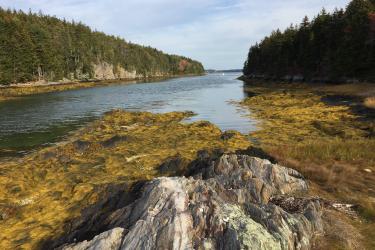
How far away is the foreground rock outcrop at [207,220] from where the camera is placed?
9578mm

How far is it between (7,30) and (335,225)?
410 feet

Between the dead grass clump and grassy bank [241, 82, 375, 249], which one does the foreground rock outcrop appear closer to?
grassy bank [241, 82, 375, 249]

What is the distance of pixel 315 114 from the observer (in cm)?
3884

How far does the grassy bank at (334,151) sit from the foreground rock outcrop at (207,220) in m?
1.23

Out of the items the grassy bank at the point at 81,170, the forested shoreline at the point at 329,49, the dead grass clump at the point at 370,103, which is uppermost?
the forested shoreline at the point at 329,49

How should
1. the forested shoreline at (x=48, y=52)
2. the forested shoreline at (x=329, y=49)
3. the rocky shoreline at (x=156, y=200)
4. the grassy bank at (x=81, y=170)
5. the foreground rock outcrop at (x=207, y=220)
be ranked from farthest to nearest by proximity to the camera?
the forested shoreline at (x=48, y=52)
the forested shoreline at (x=329, y=49)
the grassy bank at (x=81, y=170)
the rocky shoreline at (x=156, y=200)
the foreground rock outcrop at (x=207, y=220)

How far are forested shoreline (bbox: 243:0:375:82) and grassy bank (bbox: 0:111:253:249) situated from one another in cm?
4985

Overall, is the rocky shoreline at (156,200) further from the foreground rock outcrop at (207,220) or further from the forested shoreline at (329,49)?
the forested shoreline at (329,49)

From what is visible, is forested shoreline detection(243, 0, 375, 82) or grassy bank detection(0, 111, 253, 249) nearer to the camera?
grassy bank detection(0, 111, 253, 249)

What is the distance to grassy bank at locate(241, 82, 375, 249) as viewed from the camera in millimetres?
12172

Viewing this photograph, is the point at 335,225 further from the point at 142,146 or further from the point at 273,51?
the point at 273,51

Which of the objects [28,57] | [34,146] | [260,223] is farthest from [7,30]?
[260,223]

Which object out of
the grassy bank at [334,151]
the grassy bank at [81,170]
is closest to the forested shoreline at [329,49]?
the grassy bank at [334,151]

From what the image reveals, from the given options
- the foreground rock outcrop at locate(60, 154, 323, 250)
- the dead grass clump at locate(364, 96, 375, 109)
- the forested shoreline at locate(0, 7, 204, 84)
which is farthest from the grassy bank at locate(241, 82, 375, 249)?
the forested shoreline at locate(0, 7, 204, 84)
